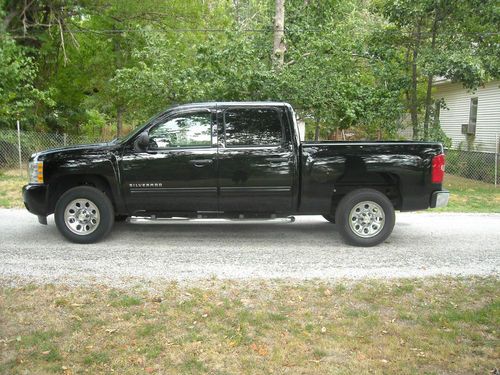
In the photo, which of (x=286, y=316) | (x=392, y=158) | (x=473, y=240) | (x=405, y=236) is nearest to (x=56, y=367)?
(x=286, y=316)

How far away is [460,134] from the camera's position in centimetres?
2378

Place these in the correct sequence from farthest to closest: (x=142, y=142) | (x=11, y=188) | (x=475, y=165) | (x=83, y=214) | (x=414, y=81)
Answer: (x=475, y=165) → (x=414, y=81) → (x=11, y=188) → (x=83, y=214) → (x=142, y=142)

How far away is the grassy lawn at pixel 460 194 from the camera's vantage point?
37.8 ft

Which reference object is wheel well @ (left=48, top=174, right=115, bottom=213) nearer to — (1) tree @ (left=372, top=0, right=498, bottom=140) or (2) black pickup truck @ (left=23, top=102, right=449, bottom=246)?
(2) black pickup truck @ (left=23, top=102, right=449, bottom=246)

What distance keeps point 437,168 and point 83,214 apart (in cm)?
516

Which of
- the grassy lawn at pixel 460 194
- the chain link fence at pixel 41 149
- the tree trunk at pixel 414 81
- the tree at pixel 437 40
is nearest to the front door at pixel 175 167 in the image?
the grassy lawn at pixel 460 194

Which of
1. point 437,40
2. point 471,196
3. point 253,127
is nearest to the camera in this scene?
point 253,127

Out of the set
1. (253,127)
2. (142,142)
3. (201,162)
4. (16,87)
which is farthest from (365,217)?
(16,87)

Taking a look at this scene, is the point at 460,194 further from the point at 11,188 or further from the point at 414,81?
the point at 11,188

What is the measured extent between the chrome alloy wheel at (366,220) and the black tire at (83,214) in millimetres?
3516

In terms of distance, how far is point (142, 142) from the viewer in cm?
725

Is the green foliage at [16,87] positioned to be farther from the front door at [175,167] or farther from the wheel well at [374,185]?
the wheel well at [374,185]

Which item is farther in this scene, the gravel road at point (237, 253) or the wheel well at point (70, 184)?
the wheel well at point (70, 184)

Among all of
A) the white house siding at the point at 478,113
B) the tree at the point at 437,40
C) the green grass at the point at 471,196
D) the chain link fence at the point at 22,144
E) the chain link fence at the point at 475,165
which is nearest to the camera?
the green grass at the point at 471,196
